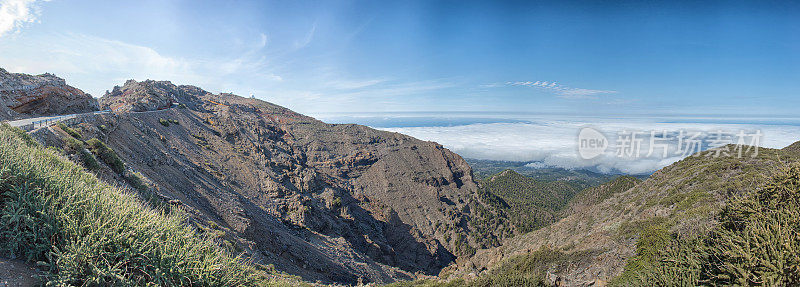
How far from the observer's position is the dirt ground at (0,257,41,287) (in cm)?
408

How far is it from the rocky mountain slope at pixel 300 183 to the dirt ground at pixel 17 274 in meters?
10.6

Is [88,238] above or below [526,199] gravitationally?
above

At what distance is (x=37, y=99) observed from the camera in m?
21.6

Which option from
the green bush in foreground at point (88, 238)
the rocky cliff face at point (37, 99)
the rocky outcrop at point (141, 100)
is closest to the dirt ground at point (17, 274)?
the green bush in foreground at point (88, 238)

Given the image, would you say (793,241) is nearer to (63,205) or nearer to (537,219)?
(63,205)

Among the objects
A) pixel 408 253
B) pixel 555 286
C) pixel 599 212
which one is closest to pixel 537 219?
pixel 408 253

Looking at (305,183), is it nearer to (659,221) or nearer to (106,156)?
(106,156)

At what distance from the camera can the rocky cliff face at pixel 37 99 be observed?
19344mm

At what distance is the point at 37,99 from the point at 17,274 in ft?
94.1

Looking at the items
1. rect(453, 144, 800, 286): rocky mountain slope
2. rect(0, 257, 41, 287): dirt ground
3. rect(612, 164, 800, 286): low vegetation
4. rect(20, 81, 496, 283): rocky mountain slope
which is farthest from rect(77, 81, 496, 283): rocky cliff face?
rect(612, 164, 800, 286): low vegetation

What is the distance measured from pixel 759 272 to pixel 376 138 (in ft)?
203

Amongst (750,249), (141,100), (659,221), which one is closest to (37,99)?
(141,100)

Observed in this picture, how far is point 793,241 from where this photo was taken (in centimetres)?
586

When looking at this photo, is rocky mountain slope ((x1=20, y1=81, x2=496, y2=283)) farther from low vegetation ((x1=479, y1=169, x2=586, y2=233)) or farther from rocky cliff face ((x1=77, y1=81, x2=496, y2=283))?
low vegetation ((x1=479, y1=169, x2=586, y2=233))
